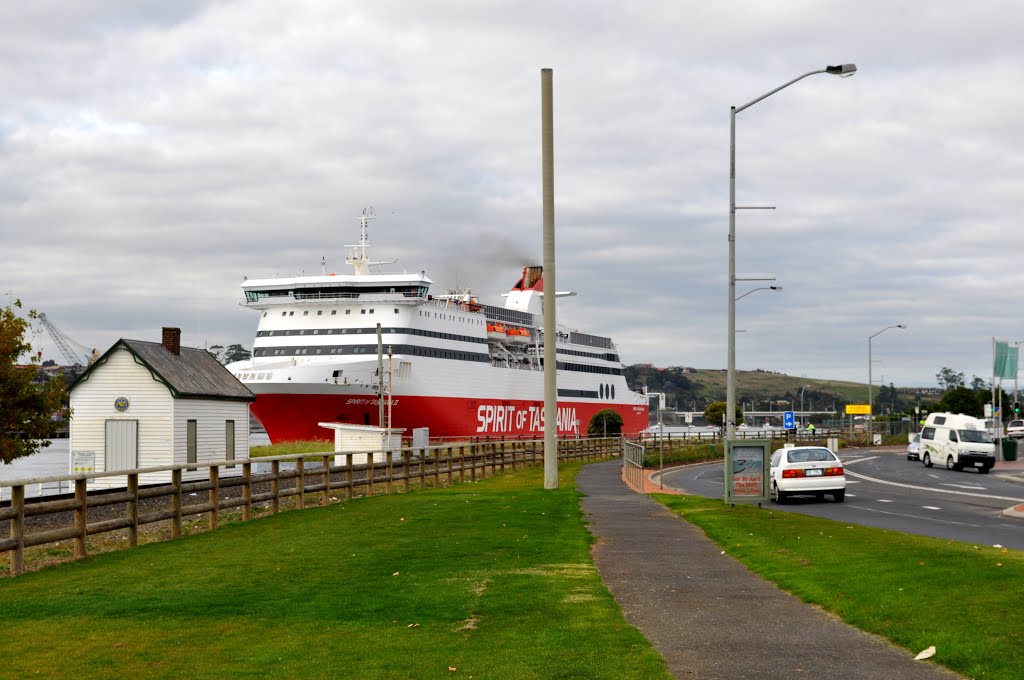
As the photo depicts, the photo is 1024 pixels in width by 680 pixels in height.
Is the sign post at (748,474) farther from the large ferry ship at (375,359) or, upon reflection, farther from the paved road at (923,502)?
the large ferry ship at (375,359)

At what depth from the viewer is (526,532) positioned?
56.6 feet

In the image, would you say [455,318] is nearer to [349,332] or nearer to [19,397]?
[349,332]

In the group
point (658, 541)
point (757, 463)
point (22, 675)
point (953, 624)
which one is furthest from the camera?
point (757, 463)

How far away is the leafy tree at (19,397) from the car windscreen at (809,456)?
2302 centimetres

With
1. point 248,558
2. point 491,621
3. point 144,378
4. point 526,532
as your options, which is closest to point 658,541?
point 526,532

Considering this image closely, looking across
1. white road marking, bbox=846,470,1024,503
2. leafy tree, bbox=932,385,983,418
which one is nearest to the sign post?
white road marking, bbox=846,470,1024,503

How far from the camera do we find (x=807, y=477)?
91.9 ft

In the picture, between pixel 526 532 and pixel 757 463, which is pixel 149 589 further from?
pixel 757 463

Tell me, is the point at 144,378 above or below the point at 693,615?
above

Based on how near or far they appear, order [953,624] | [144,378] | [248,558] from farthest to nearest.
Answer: [144,378] < [248,558] < [953,624]

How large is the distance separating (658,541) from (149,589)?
26.8ft

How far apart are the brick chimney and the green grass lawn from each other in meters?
22.8

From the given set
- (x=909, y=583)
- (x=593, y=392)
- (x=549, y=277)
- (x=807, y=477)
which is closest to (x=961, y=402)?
(x=593, y=392)

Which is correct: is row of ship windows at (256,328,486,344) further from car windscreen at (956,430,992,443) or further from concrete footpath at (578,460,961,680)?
concrete footpath at (578,460,961,680)
